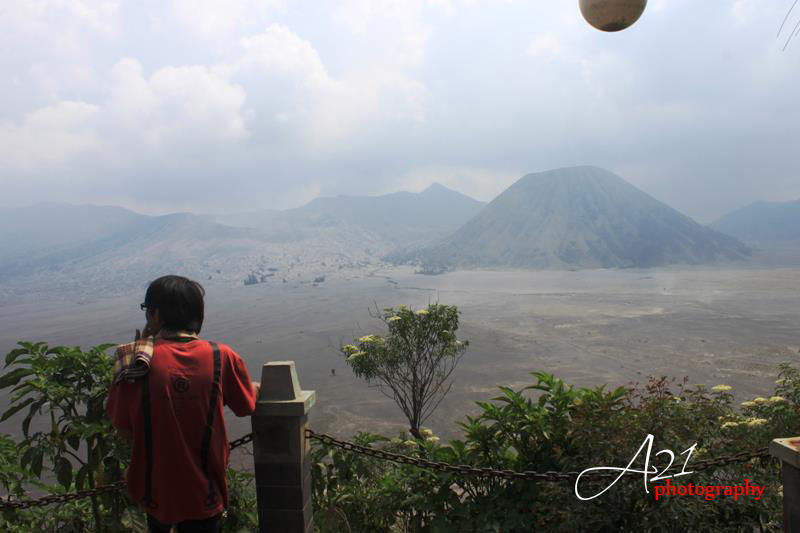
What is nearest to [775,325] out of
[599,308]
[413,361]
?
[599,308]

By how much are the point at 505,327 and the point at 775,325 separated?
2317 cm

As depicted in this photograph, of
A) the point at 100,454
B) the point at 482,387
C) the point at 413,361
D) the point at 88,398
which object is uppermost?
the point at 88,398

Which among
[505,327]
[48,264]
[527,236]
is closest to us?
[505,327]

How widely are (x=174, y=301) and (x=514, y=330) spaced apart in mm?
45938

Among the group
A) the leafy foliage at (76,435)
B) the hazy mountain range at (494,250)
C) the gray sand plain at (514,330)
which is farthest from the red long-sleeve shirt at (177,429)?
the hazy mountain range at (494,250)

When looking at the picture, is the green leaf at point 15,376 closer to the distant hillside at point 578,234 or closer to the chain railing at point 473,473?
the chain railing at point 473,473

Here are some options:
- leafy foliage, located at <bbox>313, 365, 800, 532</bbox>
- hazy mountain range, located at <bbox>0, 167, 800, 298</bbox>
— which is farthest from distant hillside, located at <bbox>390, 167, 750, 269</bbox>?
leafy foliage, located at <bbox>313, 365, 800, 532</bbox>

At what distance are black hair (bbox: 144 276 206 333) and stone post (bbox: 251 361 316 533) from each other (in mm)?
666

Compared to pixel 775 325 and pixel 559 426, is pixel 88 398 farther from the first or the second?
pixel 775 325

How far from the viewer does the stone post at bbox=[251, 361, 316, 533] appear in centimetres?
281

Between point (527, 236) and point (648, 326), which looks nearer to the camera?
point (648, 326)

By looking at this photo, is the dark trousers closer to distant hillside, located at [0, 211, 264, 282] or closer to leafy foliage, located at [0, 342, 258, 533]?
leafy foliage, located at [0, 342, 258, 533]

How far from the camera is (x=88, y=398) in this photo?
3.13m

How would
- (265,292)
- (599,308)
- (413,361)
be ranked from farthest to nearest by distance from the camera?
(265,292), (599,308), (413,361)
